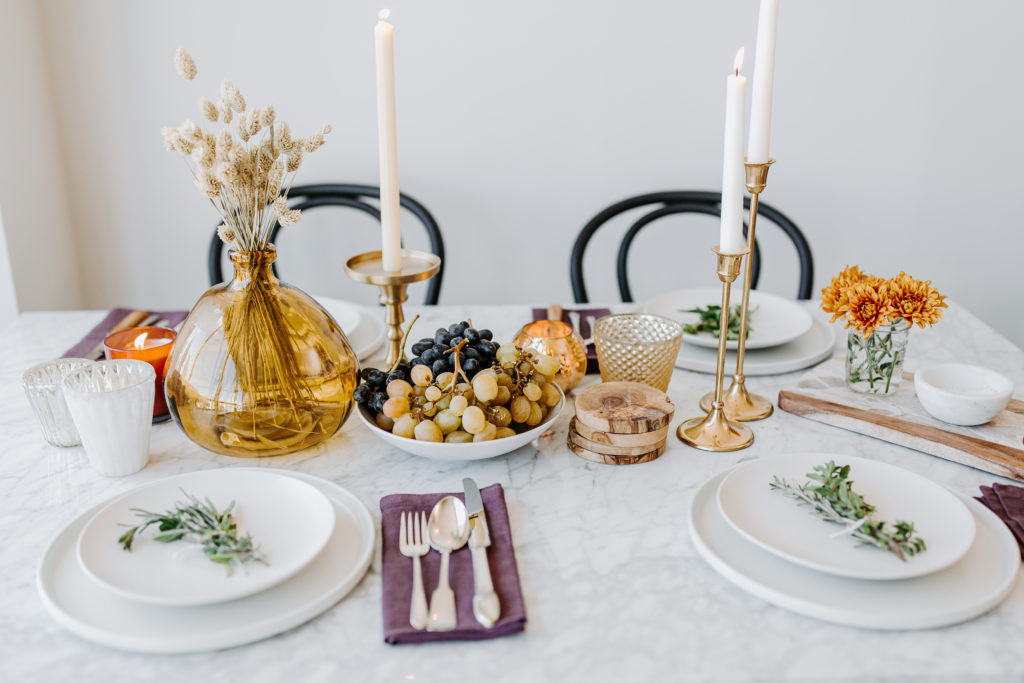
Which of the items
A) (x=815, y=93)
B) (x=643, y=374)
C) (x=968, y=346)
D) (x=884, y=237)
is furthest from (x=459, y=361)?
(x=884, y=237)

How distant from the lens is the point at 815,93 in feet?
7.27

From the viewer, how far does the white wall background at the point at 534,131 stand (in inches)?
83.6

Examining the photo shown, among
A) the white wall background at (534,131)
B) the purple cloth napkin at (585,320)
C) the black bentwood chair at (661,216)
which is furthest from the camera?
the white wall background at (534,131)

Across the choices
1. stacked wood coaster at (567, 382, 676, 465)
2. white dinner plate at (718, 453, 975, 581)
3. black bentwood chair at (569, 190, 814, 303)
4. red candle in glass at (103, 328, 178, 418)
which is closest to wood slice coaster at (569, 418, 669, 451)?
stacked wood coaster at (567, 382, 676, 465)

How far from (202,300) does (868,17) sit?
73.6 inches

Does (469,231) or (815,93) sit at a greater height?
(815,93)

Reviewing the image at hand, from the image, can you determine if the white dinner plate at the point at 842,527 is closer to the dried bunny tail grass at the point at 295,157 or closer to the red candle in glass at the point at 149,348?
the dried bunny tail grass at the point at 295,157

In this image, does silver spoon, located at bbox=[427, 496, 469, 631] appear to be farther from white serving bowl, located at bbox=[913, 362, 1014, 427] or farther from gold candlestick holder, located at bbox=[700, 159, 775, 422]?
white serving bowl, located at bbox=[913, 362, 1014, 427]

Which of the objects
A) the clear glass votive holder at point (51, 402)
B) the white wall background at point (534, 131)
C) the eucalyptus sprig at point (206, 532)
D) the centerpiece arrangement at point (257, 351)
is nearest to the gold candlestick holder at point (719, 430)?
the centerpiece arrangement at point (257, 351)

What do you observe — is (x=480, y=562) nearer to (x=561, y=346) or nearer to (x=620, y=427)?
(x=620, y=427)

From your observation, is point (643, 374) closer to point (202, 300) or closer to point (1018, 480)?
point (1018, 480)

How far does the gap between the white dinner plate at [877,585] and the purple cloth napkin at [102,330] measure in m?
1.04

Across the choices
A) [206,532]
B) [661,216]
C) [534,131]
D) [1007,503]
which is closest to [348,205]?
[534,131]

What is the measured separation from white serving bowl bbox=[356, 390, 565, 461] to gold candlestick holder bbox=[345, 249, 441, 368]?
196 mm
